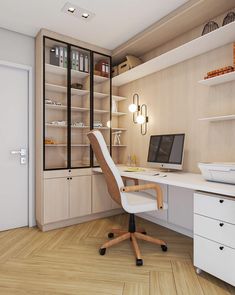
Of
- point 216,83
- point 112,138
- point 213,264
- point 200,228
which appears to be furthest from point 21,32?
point 213,264

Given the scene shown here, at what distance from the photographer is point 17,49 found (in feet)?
9.72

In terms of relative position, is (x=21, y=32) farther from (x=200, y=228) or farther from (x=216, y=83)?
(x=200, y=228)

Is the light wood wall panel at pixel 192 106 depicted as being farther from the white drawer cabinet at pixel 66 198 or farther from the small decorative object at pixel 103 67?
the white drawer cabinet at pixel 66 198

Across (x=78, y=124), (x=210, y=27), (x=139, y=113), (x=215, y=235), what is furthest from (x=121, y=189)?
(x=210, y=27)

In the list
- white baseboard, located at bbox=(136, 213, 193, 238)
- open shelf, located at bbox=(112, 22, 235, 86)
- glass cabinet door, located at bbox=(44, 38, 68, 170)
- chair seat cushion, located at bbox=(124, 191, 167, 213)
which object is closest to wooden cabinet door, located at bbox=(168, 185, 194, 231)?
white baseboard, located at bbox=(136, 213, 193, 238)

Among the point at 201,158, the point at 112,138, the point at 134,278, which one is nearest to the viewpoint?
the point at 134,278

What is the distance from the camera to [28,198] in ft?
10.1

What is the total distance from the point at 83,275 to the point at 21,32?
10.1 feet

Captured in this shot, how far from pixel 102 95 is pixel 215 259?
2.70m

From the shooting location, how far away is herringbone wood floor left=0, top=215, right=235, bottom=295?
5.64ft

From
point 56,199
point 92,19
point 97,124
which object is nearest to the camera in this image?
point 92,19

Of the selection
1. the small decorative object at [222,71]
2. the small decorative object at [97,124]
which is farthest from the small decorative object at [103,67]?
the small decorative object at [222,71]

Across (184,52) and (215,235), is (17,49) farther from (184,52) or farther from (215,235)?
(215,235)

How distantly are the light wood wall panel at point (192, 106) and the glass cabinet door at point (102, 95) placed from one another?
1.68 ft
